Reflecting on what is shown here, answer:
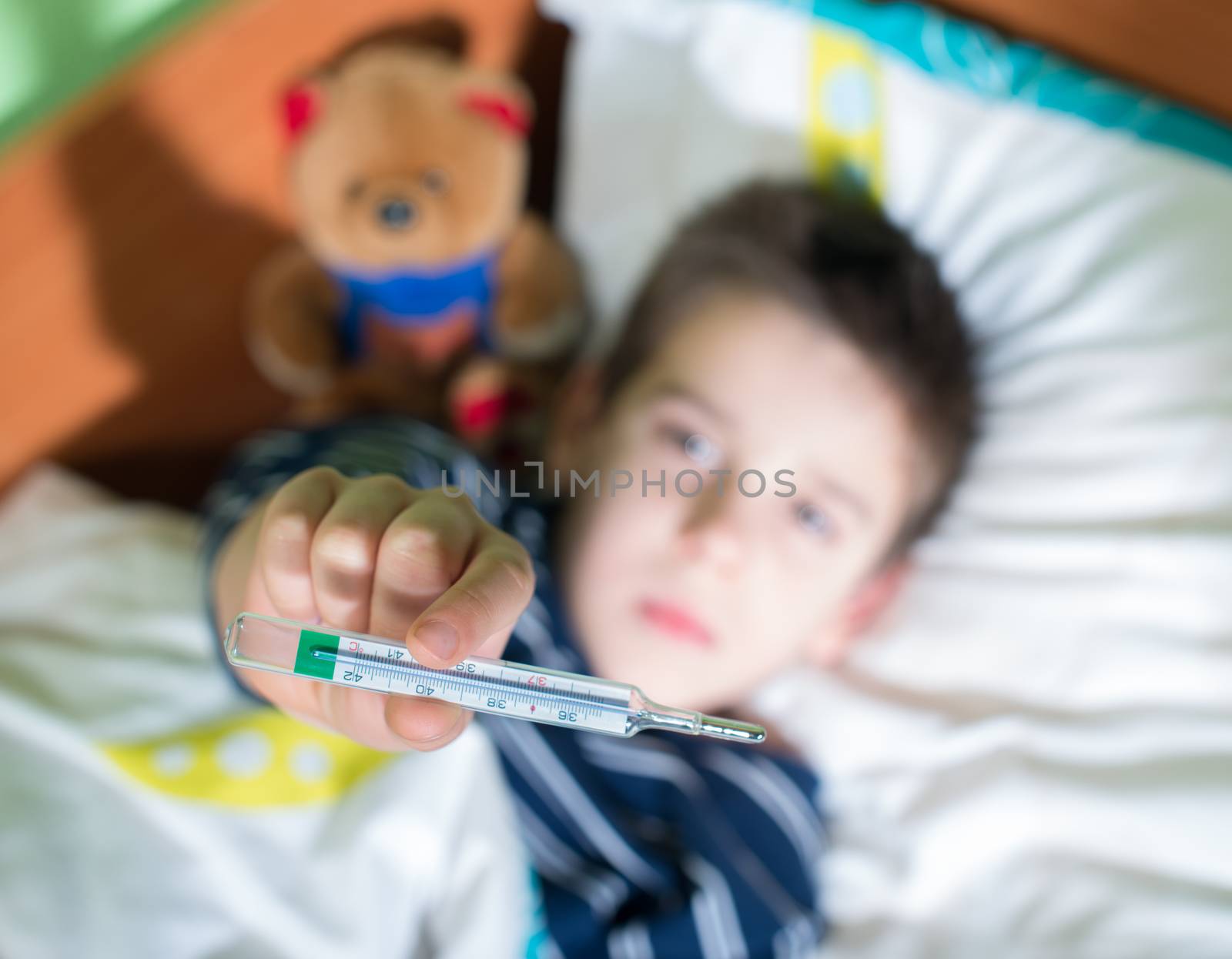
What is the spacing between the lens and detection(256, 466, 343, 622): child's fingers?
468 millimetres

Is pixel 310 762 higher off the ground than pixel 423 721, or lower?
lower

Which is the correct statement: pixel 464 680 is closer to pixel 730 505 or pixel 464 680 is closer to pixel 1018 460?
pixel 730 505

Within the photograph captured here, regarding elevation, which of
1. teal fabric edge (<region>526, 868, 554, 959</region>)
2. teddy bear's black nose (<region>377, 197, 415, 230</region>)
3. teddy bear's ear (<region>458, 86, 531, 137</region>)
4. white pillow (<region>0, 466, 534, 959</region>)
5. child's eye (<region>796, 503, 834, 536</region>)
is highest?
teddy bear's ear (<region>458, 86, 531, 137</region>)

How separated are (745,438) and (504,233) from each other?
1.08 ft

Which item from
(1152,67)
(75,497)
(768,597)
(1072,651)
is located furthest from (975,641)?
(75,497)

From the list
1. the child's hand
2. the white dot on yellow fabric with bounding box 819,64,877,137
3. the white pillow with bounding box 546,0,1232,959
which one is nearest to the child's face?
the white pillow with bounding box 546,0,1232,959

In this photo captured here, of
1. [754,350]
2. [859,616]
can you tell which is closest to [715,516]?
[754,350]

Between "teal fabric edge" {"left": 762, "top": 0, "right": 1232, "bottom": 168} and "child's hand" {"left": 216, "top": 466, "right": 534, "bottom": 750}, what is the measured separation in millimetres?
766

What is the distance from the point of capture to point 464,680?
0.48 metres

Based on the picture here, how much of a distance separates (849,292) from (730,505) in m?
0.25

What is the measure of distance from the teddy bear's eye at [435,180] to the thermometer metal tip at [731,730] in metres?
0.57

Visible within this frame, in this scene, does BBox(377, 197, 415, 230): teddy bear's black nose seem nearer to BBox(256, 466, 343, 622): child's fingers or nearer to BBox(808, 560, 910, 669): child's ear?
BBox(256, 466, 343, 622): child's fingers

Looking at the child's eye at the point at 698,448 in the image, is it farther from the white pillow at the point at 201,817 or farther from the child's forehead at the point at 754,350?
the white pillow at the point at 201,817

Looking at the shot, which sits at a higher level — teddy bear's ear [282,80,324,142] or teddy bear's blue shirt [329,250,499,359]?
teddy bear's ear [282,80,324,142]
